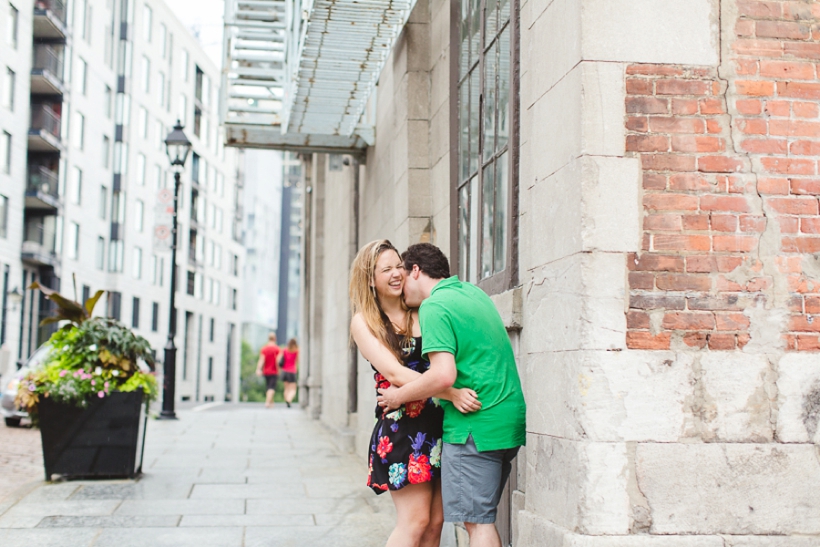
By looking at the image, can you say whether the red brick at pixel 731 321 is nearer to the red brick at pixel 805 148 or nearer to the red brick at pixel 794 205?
the red brick at pixel 794 205

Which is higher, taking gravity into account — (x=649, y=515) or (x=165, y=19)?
(x=165, y=19)

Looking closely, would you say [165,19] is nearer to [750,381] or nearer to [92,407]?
[92,407]

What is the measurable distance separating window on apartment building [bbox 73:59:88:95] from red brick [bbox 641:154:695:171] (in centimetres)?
4589

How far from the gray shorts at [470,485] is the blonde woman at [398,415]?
0.70ft

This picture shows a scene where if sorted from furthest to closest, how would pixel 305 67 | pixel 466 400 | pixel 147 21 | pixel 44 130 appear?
pixel 147 21, pixel 44 130, pixel 305 67, pixel 466 400

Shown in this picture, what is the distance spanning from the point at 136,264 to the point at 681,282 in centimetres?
5305

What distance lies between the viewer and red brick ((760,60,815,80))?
14.0 feet

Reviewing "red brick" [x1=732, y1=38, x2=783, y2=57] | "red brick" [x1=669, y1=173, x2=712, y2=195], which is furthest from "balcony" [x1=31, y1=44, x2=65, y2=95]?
"red brick" [x1=669, y1=173, x2=712, y2=195]

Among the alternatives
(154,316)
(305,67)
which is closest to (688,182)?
(305,67)

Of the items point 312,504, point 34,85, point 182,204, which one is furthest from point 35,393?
point 182,204

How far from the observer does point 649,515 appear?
394 cm

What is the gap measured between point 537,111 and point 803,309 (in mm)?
1526

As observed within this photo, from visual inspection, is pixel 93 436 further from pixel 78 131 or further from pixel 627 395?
pixel 78 131

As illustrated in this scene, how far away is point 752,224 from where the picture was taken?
13.6 ft
